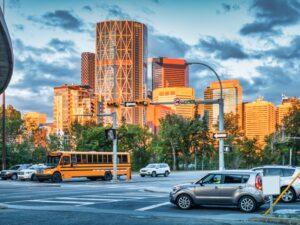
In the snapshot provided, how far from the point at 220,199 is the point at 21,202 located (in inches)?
360

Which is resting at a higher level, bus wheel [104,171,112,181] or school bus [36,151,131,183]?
school bus [36,151,131,183]

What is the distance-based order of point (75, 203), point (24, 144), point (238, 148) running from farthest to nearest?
point (238, 148), point (24, 144), point (75, 203)

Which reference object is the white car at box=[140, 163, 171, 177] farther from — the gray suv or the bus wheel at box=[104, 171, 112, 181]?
the gray suv

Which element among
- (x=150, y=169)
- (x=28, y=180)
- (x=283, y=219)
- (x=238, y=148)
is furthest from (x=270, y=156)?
(x=283, y=219)

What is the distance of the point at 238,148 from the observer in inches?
4542

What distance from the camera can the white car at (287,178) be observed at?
23.2 meters

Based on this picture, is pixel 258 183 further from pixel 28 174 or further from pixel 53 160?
pixel 28 174

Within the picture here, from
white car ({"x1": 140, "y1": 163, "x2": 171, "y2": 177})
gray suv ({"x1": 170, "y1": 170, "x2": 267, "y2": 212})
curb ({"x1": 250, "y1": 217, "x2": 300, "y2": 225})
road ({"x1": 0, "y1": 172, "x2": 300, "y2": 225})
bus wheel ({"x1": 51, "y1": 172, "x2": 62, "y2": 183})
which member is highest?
gray suv ({"x1": 170, "y1": 170, "x2": 267, "y2": 212})

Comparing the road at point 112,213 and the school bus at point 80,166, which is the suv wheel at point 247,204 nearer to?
the road at point 112,213

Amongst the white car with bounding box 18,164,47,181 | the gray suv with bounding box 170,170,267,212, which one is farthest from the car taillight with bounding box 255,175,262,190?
the white car with bounding box 18,164,47,181

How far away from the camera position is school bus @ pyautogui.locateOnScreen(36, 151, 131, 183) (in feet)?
145

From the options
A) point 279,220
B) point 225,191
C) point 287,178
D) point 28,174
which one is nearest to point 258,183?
point 225,191

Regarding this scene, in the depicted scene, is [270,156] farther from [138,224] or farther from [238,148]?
[138,224]

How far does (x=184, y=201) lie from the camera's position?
20.2 m
